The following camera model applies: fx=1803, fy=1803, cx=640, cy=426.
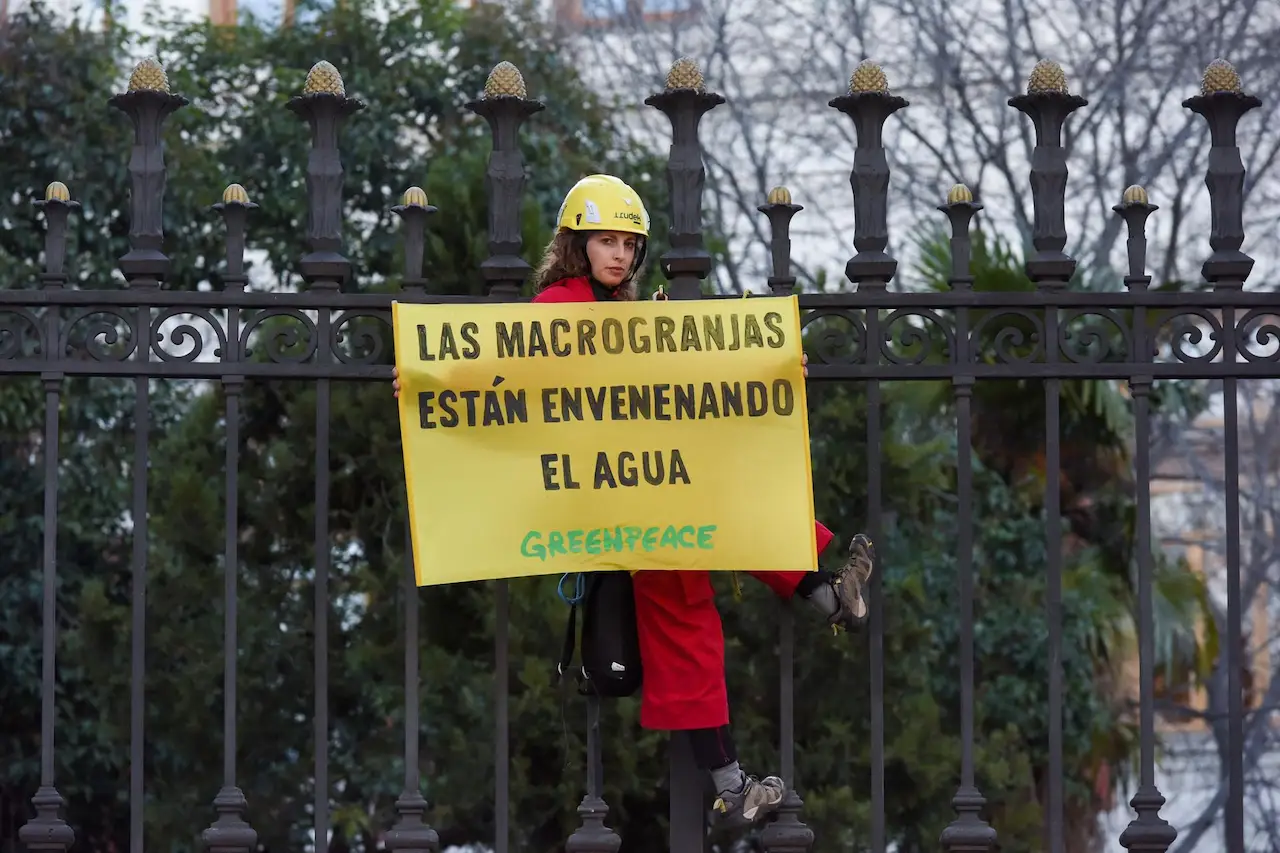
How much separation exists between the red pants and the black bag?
42 mm

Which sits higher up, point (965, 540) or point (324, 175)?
point (324, 175)

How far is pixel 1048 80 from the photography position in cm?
474

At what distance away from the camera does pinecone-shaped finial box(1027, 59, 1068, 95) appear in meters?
4.73

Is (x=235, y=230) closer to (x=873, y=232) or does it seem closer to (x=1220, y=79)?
(x=873, y=232)

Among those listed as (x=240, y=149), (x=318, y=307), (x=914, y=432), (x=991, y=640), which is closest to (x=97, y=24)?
(x=240, y=149)

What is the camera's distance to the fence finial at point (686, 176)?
4684 millimetres

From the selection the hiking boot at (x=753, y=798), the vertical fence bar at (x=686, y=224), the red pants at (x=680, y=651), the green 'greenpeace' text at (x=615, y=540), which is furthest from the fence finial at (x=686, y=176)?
the hiking boot at (x=753, y=798)

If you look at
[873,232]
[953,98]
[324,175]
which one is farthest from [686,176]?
[953,98]

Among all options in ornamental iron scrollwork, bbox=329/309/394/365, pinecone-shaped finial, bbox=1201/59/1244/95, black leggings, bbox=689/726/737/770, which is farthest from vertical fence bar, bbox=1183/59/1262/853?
ornamental iron scrollwork, bbox=329/309/394/365

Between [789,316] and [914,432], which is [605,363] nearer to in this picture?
[789,316]

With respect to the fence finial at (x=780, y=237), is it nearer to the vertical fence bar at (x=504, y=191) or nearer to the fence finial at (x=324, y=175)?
the vertical fence bar at (x=504, y=191)

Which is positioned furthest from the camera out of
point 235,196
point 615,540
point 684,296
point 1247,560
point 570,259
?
point 1247,560

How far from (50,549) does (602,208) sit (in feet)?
5.49

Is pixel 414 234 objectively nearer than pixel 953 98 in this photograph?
Yes
